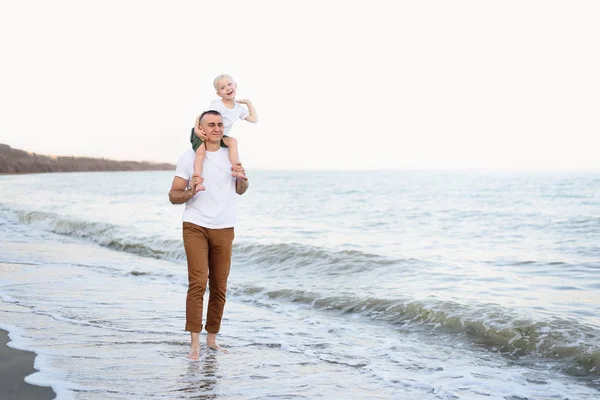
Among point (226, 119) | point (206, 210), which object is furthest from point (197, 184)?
point (226, 119)

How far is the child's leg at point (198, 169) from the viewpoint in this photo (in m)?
4.71

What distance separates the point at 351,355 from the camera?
538 centimetres

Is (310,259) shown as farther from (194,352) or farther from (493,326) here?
(194,352)

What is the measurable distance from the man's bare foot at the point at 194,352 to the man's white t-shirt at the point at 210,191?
0.97 m

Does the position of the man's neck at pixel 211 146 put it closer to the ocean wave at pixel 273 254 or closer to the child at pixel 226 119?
the child at pixel 226 119

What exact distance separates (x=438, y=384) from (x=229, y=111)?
2.75 meters

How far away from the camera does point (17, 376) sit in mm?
3980

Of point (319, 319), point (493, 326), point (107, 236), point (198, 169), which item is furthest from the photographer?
Answer: point (107, 236)

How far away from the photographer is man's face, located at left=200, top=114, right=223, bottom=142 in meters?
4.86

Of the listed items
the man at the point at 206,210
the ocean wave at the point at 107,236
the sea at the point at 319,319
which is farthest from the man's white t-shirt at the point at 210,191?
the ocean wave at the point at 107,236

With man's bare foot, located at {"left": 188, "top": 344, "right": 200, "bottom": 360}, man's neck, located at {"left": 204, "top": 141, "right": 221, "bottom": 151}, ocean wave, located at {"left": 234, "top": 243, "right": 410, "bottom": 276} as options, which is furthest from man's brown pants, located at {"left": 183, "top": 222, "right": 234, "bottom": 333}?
ocean wave, located at {"left": 234, "top": 243, "right": 410, "bottom": 276}

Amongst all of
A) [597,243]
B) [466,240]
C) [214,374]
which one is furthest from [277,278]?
[597,243]

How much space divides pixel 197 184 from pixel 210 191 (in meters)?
0.22

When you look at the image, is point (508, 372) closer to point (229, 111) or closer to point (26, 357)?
→ point (229, 111)
